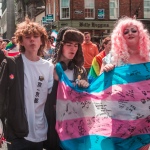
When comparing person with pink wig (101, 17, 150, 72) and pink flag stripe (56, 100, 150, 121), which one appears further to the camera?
person with pink wig (101, 17, 150, 72)

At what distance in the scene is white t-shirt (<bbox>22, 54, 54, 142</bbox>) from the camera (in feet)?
9.69

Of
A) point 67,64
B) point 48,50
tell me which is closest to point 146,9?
point 48,50

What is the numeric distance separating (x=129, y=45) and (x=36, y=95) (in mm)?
986

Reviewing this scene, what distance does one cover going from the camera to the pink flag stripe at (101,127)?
3.16m

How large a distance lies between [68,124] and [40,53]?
0.66 m

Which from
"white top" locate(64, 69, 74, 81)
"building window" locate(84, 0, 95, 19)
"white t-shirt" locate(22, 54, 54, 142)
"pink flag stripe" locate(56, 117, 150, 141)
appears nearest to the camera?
"white t-shirt" locate(22, 54, 54, 142)

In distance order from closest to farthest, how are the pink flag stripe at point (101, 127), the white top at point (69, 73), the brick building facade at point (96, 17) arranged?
the pink flag stripe at point (101, 127) < the white top at point (69, 73) < the brick building facade at point (96, 17)

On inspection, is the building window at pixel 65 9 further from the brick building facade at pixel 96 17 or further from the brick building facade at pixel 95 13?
the brick building facade at pixel 96 17

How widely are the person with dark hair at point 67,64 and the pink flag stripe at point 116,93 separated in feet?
0.26

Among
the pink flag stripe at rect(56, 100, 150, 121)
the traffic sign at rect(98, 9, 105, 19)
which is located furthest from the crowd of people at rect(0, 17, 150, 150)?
the traffic sign at rect(98, 9, 105, 19)

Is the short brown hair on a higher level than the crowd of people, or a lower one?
higher

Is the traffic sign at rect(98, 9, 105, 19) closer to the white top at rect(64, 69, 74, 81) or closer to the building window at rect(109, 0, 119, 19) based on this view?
the building window at rect(109, 0, 119, 19)

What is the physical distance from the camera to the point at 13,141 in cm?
290

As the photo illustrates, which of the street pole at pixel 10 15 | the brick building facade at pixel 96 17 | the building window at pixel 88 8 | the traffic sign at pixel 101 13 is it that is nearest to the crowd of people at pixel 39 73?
the street pole at pixel 10 15
